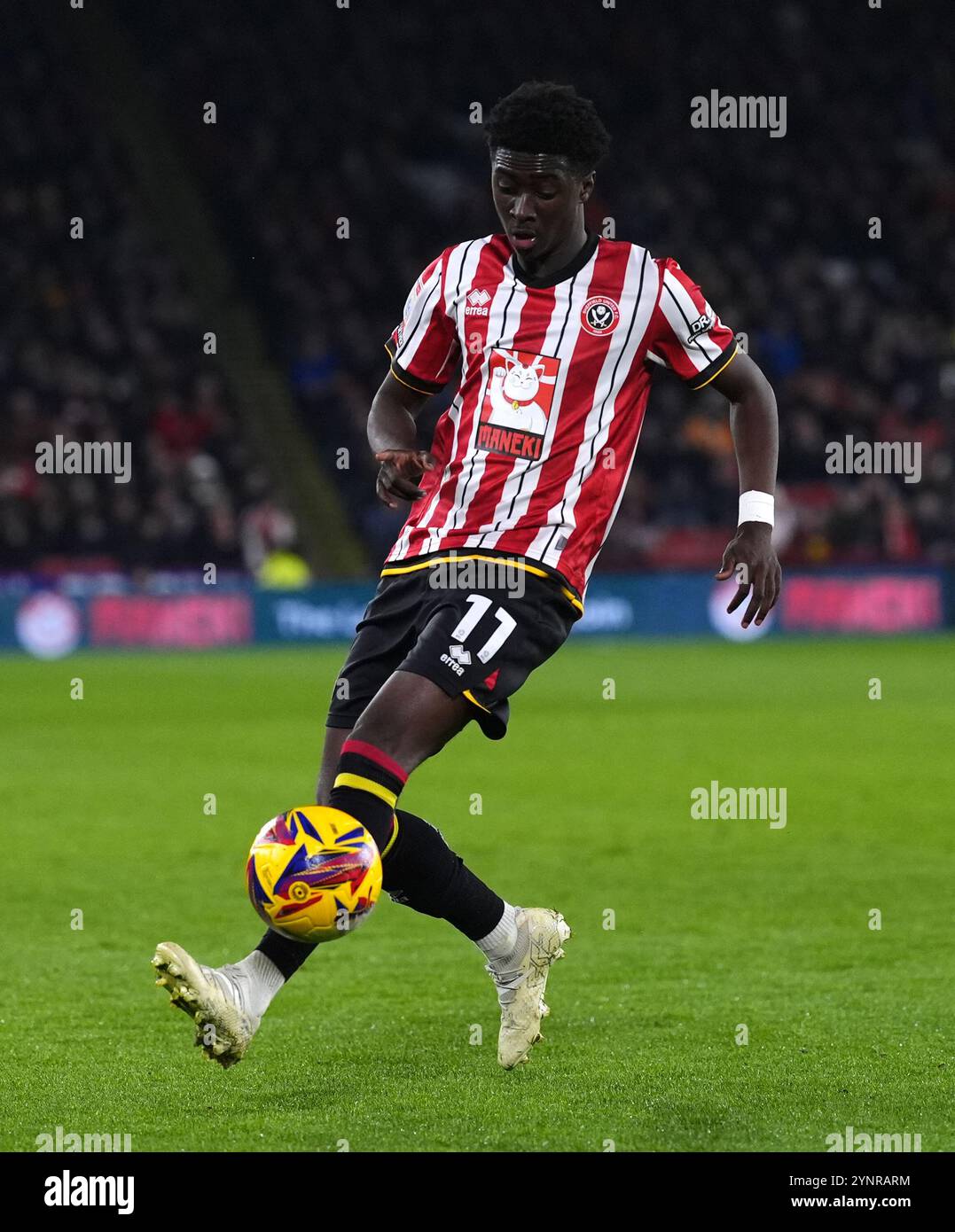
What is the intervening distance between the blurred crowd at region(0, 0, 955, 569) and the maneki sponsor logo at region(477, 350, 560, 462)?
19.9 meters

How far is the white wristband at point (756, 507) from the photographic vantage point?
15.8 feet

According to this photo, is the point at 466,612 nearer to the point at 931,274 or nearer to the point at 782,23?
the point at 931,274

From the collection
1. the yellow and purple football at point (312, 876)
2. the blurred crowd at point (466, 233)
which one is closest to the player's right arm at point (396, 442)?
the yellow and purple football at point (312, 876)

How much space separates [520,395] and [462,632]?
2.32 ft

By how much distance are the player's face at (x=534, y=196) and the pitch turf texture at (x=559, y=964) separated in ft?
7.34

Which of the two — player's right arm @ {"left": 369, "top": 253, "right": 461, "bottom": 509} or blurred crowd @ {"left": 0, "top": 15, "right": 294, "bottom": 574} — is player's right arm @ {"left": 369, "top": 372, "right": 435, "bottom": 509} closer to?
player's right arm @ {"left": 369, "top": 253, "right": 461, "bottom": 509}

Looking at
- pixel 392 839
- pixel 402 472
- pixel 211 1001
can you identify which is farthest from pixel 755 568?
pixel 211 1001

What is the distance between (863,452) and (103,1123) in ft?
74.1

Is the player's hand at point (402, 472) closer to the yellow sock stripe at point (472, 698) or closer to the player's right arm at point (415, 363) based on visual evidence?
the player's right arm at point (415, 363)

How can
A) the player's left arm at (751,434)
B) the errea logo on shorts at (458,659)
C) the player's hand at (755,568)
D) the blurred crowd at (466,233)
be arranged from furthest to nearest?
1. the blurred crowd at (466,233)
2. the player's left arm at (751,434)
3. the player's hand at (755,568)
4. the errea logo on shorts at (458,659)

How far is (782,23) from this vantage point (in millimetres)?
32281

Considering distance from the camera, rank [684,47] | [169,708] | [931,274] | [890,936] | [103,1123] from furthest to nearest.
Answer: [684,47]
[931,274]
[169,708]
[890,936]
[103,1123]

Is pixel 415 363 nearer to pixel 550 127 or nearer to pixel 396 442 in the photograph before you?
pixel 396 442

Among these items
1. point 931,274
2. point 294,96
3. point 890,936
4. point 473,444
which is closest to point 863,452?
point 931,274
